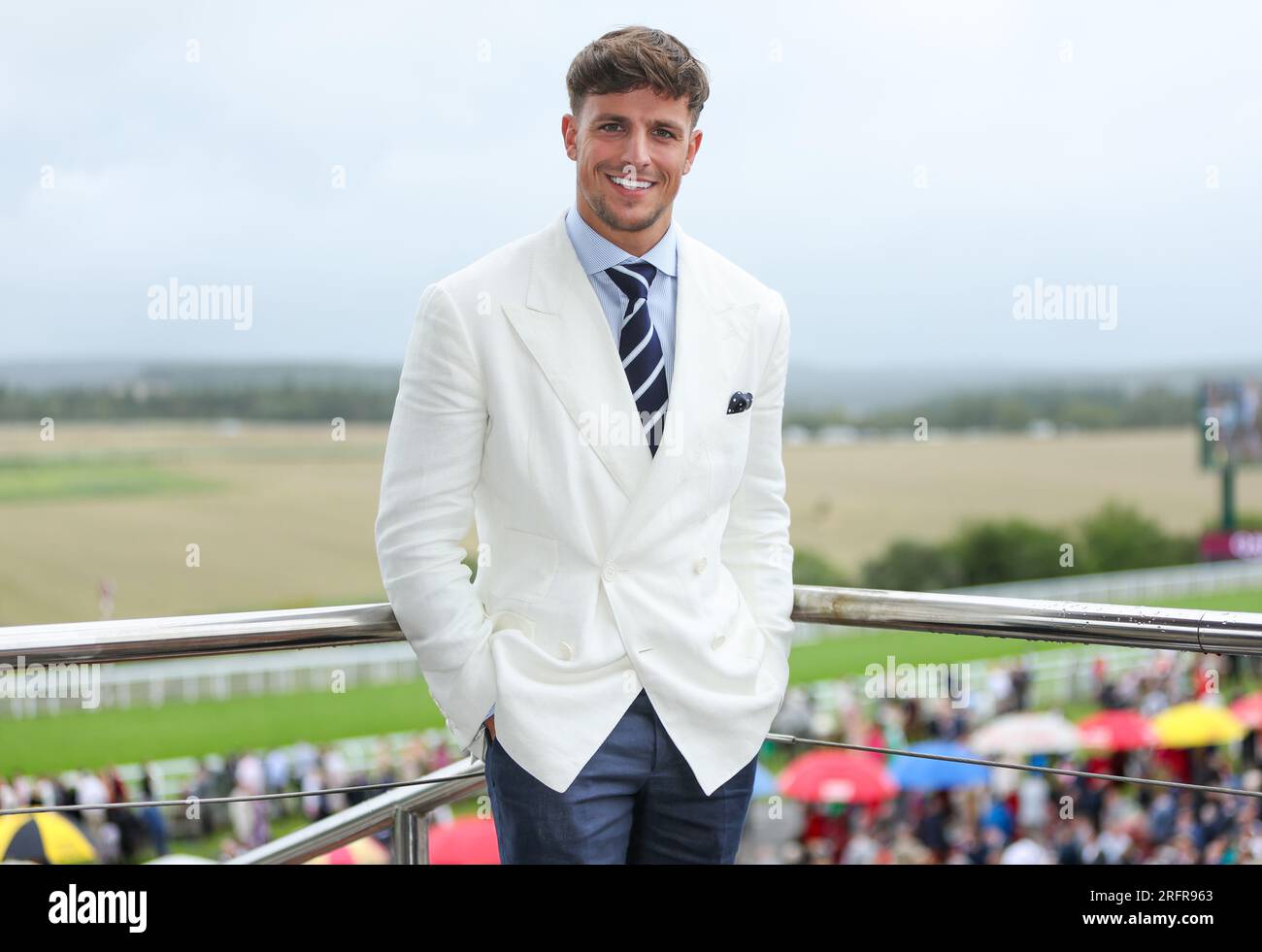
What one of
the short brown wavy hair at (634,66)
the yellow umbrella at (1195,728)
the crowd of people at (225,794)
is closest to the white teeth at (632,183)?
the short brown wavy hair at (634,66)

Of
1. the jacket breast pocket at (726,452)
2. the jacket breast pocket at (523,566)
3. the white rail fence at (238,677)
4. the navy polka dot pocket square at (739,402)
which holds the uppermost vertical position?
the navy polka dot pocket square at (739,402)

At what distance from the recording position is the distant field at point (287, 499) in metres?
52.4

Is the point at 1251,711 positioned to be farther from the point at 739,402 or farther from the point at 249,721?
the point at 249,721

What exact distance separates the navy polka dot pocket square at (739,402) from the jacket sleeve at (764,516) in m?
0.04

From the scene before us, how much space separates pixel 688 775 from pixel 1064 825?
967 cm

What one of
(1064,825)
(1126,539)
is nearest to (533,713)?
(1064,825)

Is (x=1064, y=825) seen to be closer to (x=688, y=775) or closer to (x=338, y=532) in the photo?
(x=688, y=775)

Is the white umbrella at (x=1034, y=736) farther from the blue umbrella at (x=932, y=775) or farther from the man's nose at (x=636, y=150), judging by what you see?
the man's nose at (x=636, y=150)

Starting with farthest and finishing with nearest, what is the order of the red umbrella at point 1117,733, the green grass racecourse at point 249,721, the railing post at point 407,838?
the green grass racecourse at point 249,721 < the red umbrella at point 1117,733 < the railing post at point 407,838

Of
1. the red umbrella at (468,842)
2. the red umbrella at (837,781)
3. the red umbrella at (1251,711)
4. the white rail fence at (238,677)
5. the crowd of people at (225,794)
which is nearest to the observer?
the red umbrella at (468,842)

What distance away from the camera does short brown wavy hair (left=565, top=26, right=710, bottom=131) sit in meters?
1.68

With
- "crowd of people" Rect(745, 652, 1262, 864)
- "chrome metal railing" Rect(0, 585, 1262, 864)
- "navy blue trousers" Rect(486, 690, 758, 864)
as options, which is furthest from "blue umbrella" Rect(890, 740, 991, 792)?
"navy blue trousers" Rect(486, 690, 758, 864)

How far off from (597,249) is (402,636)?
0.58 metres

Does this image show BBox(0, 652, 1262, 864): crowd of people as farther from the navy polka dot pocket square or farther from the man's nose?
the man's nose
